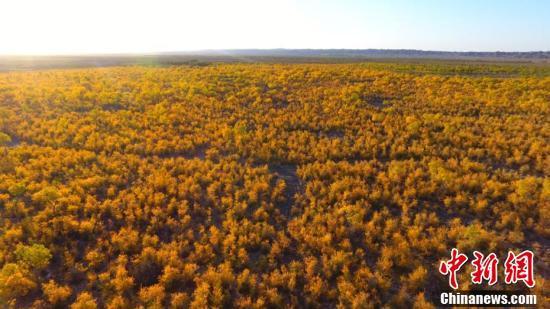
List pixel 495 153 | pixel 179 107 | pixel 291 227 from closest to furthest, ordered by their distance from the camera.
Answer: pixel 291 227, pixel 495 153, pixel 179 107

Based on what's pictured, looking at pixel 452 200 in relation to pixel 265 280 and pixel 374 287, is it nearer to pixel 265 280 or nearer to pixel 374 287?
pixel 374 287

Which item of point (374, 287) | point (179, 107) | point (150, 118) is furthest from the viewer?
point (179, 107)

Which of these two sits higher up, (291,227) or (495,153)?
(495,153)

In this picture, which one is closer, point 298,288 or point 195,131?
point 298,288

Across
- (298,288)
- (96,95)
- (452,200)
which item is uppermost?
(96,95)

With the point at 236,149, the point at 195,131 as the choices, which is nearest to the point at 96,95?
the point at 195,131

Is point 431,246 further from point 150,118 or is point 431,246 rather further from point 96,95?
point 96,95

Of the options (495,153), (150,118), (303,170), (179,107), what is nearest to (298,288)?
(303,170)
